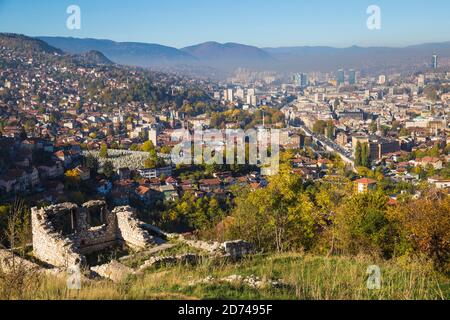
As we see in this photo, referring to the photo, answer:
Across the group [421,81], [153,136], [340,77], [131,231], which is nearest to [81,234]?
[131,231]

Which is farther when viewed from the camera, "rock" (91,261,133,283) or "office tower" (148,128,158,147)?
"office tower" (148,128,158,147)

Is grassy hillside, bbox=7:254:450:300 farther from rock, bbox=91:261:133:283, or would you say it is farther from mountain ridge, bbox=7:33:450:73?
mountain ridge, bbox=7:33:450:73

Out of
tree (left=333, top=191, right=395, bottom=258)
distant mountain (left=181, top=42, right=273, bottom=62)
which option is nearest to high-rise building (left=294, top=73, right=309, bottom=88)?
distant mountain (left=181, top=42, right=273, bottom=62)

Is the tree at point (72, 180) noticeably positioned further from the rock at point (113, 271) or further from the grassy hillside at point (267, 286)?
the grassy hillside at point (267, 286)

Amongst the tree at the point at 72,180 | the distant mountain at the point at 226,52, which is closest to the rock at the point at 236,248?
the tree at the point at 72,180

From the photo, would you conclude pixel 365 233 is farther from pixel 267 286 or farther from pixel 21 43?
pixel 21 43

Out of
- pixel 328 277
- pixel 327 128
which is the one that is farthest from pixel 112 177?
pixel 327 128
